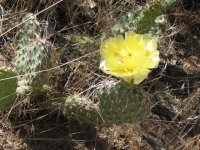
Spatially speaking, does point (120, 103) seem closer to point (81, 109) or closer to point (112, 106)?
point (112, 106)

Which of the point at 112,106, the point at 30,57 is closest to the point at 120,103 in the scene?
the point at 112,106

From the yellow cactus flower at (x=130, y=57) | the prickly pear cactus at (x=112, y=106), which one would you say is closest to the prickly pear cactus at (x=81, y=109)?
the prickly pear cactus at (x=112, y=106)

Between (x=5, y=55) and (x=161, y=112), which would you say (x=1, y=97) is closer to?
(x=5, y=55)

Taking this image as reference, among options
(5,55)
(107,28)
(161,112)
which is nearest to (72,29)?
(107,28)

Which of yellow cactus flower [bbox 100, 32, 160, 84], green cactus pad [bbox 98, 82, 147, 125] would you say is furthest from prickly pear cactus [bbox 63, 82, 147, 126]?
yellow cactus flower [bbox 100, 32, 160, 84]

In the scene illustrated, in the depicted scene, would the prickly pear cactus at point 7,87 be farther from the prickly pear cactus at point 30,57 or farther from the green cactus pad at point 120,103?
the green cactus pad at point 120,103

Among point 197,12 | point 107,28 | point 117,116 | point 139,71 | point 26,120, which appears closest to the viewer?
point 139,71
